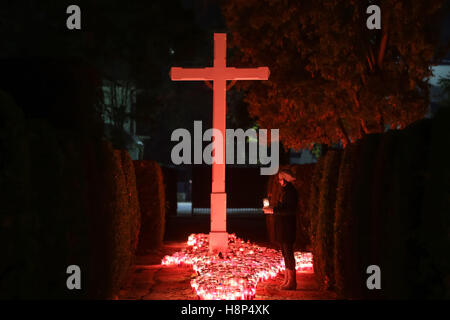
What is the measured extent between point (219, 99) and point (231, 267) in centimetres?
407

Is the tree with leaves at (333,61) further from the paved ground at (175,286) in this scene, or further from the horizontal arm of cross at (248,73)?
the paved ground at (175,286)

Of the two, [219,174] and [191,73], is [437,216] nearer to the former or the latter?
[219,174]

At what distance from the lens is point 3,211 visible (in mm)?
3518

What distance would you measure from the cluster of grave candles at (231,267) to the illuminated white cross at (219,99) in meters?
0.61

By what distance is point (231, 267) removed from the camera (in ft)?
26.5

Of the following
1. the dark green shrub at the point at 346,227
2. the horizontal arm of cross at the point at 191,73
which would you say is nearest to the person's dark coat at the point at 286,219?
the dark green shrub at the point at 346,227

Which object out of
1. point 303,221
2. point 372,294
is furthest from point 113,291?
point 303,221

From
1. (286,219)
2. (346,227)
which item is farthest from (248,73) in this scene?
(346,227)

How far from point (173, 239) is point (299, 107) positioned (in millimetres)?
5879

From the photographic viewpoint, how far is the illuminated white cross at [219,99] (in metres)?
10.1

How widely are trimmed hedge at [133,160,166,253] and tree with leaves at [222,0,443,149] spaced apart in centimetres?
575

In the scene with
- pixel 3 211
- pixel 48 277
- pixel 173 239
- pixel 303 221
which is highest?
pixel 3 211

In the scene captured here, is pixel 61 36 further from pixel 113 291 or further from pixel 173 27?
pixel 113 291

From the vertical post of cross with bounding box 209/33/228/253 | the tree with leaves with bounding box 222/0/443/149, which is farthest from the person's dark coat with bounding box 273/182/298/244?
the tree with leaves with bounding box 222/0/443/149
